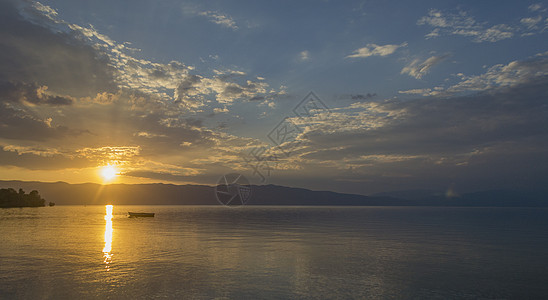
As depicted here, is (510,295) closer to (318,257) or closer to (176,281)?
(318,257)

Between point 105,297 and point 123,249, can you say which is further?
point 123,249

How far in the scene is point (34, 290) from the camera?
30984 mm

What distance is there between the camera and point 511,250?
60.0 m

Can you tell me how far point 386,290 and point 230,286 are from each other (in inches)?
575

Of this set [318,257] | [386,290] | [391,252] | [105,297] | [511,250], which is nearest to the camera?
[105,297]

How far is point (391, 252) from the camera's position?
55562mm

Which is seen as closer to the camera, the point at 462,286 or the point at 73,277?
the point at 462,286

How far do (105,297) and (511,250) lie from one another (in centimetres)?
6385

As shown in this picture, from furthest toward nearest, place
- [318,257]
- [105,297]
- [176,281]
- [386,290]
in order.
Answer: [318,257] < [176,281] < [386,290] < [105,297]

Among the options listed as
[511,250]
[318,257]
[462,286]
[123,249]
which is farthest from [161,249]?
[511,250]

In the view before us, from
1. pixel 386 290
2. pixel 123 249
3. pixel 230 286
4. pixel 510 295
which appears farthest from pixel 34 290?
pixel 510 295

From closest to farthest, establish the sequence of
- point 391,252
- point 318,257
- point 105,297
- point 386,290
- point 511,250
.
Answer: point 105,297 → point 386,290 → point 318,257 → point 391,252 → point 511,250

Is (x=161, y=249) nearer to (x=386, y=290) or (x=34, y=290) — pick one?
(x=34, y=290)

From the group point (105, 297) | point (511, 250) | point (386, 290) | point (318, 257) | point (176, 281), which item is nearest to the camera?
point (105, 297)
